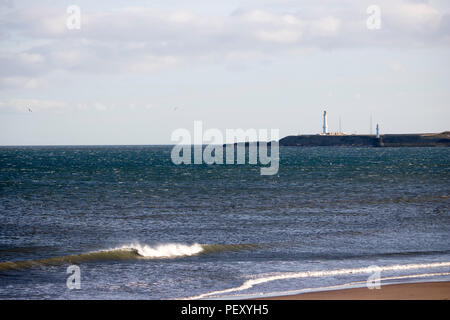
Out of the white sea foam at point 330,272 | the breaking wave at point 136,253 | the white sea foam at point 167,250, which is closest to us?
the white sea foam at point 330,272

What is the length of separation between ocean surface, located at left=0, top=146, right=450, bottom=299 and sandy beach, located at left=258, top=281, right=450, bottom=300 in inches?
33.3

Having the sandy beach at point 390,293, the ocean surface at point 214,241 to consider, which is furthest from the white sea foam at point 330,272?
the sandy beach at point 390,293

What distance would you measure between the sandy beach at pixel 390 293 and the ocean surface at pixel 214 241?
845mm

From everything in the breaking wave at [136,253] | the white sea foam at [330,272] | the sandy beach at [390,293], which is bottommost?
the breaking wave at [136,253]

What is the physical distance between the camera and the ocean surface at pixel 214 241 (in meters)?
18.3

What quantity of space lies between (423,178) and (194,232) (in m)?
44.7

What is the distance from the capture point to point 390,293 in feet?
52.7

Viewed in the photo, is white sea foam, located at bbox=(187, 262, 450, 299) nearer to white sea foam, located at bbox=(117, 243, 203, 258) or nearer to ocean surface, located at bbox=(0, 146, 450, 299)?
ocean surface, located at bbox=(0, 146, 450, 299)

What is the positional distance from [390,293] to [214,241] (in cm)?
1112

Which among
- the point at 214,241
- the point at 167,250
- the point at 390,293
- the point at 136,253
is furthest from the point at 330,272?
the point at 136,253

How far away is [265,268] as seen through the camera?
20.5 metres

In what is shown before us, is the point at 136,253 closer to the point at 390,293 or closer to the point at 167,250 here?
the point at 167,250

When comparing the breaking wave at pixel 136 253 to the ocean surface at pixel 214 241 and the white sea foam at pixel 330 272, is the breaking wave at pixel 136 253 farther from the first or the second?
the white sea foam at pixel 330 272
